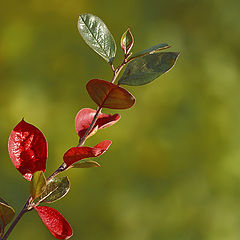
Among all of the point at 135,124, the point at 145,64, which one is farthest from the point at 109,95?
the point at 135,124

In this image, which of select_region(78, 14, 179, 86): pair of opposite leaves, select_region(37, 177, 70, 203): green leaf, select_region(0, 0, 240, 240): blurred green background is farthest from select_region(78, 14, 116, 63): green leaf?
select_region(0, 0, 240, 240): blurred green background

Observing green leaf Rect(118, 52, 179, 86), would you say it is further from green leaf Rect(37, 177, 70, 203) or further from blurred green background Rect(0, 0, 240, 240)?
blurred green background Rect(0, 0, 240, 240)

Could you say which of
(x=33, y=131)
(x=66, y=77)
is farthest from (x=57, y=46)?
(x=33, y=131)

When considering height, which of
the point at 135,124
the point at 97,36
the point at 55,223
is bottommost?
the point at 135,124

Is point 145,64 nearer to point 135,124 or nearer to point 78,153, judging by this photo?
point 78,153

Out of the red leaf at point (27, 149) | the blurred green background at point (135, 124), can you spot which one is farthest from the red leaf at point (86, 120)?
the blurred green background at point (135, 124)

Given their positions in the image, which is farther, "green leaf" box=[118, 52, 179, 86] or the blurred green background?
the blurred green background

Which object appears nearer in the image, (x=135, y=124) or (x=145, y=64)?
(x=145, y=64)
